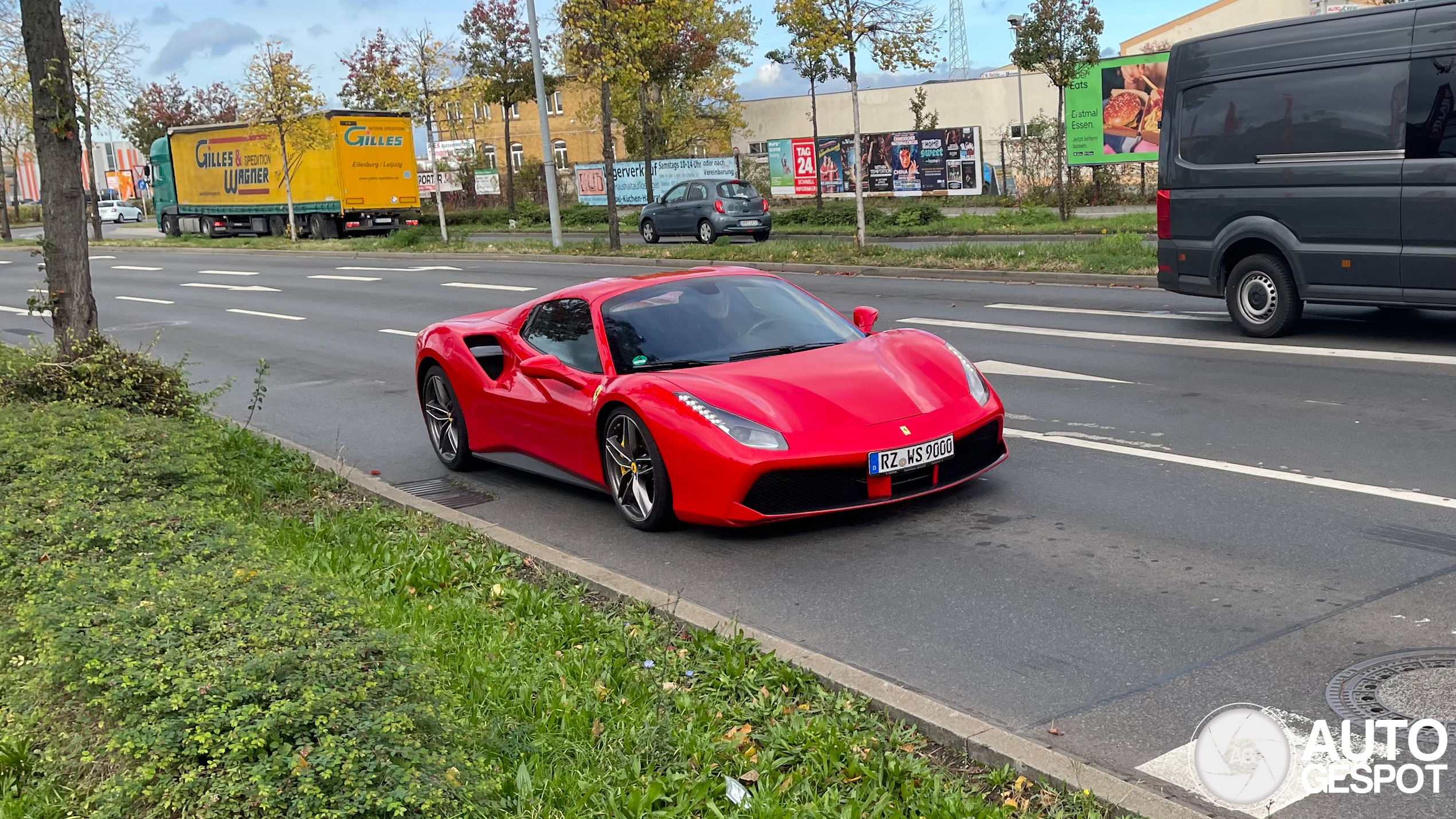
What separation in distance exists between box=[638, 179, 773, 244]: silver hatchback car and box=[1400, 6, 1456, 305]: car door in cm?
2100

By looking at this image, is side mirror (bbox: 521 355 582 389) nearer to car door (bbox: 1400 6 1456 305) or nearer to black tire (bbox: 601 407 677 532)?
black tire (bbox: 601 407 677 532)

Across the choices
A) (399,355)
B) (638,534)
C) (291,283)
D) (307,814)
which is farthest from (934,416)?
(291,283)

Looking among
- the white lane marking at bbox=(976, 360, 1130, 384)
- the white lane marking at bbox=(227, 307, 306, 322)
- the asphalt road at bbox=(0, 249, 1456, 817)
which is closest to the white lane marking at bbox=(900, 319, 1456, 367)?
the asphalt road at bbox=(0, 249, 1456, 817)

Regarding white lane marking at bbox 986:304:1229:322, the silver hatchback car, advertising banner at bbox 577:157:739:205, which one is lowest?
white lane marking at bbox 986:304:1229:322

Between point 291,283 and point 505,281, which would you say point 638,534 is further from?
point 291,283

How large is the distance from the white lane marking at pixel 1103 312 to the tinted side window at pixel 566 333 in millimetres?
7748

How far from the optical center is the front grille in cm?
659

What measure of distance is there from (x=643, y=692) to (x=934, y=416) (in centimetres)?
278

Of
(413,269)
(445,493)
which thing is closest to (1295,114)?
(445,493)

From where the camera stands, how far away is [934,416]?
6938mm

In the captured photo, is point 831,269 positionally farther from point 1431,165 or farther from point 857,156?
point 1431,165

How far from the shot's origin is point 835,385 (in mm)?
6988

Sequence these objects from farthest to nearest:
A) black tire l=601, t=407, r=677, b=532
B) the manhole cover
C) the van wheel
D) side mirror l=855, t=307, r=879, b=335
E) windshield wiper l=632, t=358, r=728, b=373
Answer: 1. the van wheel
2. side mirror l=855, t=307, r=879, b=335
3. windshield wiper l=632, t=358, r=728, b=373
4. black tire l=601, t=407, r=677, b=532
5. the manhole cover

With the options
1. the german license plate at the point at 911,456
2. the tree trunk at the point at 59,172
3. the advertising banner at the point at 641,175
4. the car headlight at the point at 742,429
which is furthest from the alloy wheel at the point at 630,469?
the advertising banner at the point at 641,175
